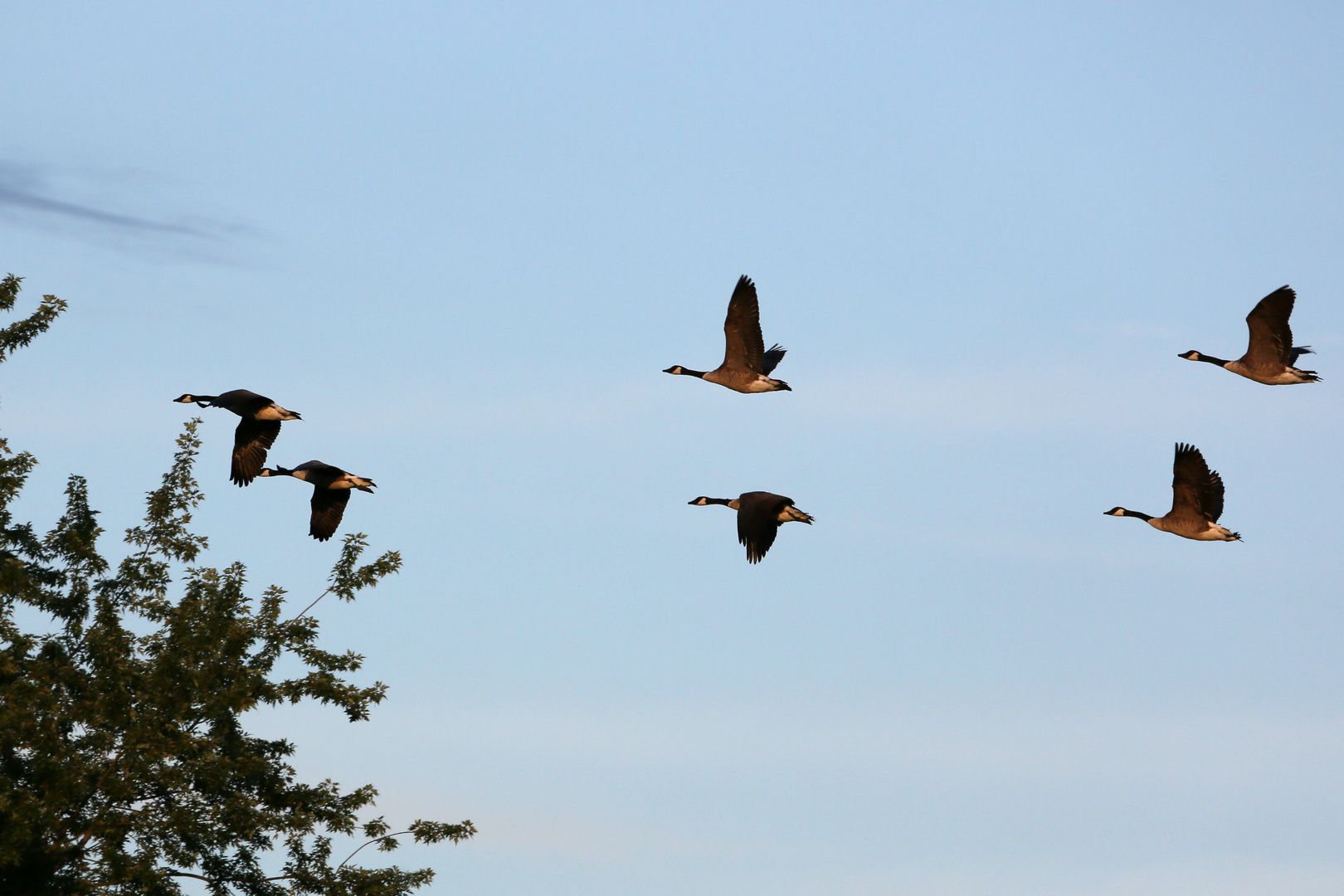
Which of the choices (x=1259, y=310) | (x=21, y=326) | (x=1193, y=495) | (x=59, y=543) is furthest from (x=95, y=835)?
(x=1259, y=310)

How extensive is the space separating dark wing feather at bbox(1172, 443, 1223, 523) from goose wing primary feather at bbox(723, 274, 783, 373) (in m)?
6.71

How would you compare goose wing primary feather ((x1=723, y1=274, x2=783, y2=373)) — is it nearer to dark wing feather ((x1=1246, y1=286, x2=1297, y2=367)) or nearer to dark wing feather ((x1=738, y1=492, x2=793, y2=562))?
dark wing feather ((x1=738, y1=492, x2=793, y2=562))

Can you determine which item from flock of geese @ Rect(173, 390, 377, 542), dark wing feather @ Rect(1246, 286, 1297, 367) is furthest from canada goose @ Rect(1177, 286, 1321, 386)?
flock of geese @ Rect(173, 390, 377, 542)

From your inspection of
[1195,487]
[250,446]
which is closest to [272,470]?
[250,446]

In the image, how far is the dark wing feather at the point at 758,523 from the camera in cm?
2358

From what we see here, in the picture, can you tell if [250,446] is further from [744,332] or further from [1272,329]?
[1272,329]

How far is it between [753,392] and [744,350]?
808mm

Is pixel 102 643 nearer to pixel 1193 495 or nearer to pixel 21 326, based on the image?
pixel 21 326

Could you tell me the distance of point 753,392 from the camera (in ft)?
96.3

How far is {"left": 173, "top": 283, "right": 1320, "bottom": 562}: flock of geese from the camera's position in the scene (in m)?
27.0

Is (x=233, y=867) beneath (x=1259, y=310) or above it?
beneath

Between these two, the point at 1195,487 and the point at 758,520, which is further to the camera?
the point at 1195,487

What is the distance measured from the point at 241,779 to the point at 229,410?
7.02 metres

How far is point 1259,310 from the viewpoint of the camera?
27.7 meters
